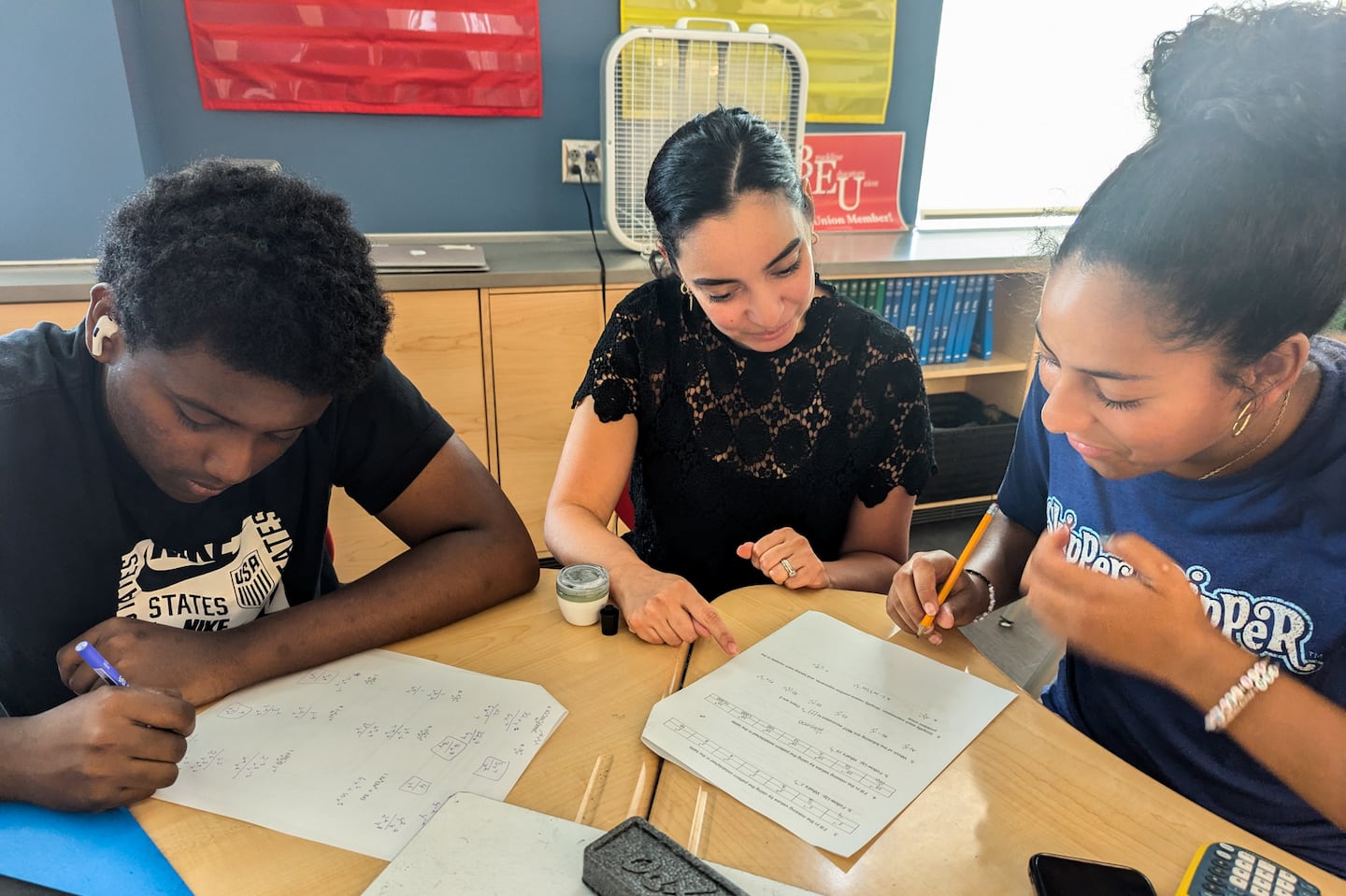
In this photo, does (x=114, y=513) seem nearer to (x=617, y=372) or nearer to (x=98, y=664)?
(x=98, y=664)

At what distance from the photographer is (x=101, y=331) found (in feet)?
2.63

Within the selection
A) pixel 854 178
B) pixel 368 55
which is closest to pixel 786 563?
pixel 368 55

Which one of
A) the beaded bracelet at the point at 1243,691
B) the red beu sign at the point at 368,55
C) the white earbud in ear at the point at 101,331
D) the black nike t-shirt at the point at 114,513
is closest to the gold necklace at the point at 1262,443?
the beaded bracelet at the point at 1243,691

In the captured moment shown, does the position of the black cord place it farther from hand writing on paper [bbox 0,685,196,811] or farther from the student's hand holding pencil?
hand writing on paper [bbox 0,685,196,811]

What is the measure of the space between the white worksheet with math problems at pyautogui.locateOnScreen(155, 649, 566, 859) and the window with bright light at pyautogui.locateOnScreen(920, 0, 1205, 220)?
2688 mm

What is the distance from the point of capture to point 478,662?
882 mm

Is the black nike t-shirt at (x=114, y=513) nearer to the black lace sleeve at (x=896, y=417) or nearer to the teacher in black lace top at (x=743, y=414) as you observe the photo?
the teacher in black lace top at (x=743, y=414)

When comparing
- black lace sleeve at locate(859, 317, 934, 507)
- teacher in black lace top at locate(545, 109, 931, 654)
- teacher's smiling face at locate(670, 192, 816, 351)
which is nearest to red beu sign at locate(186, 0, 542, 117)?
teacher in black lace top at locate(545, 109, 931, 654)

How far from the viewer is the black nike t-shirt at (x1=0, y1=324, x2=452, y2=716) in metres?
0.83

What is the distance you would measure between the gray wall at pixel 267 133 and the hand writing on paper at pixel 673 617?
60.9 inches

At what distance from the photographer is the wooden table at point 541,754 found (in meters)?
0.61

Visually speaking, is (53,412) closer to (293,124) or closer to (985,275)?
(293,124)

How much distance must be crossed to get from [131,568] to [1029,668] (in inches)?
75.1

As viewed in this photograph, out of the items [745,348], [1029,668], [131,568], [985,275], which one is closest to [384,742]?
[131,568]
